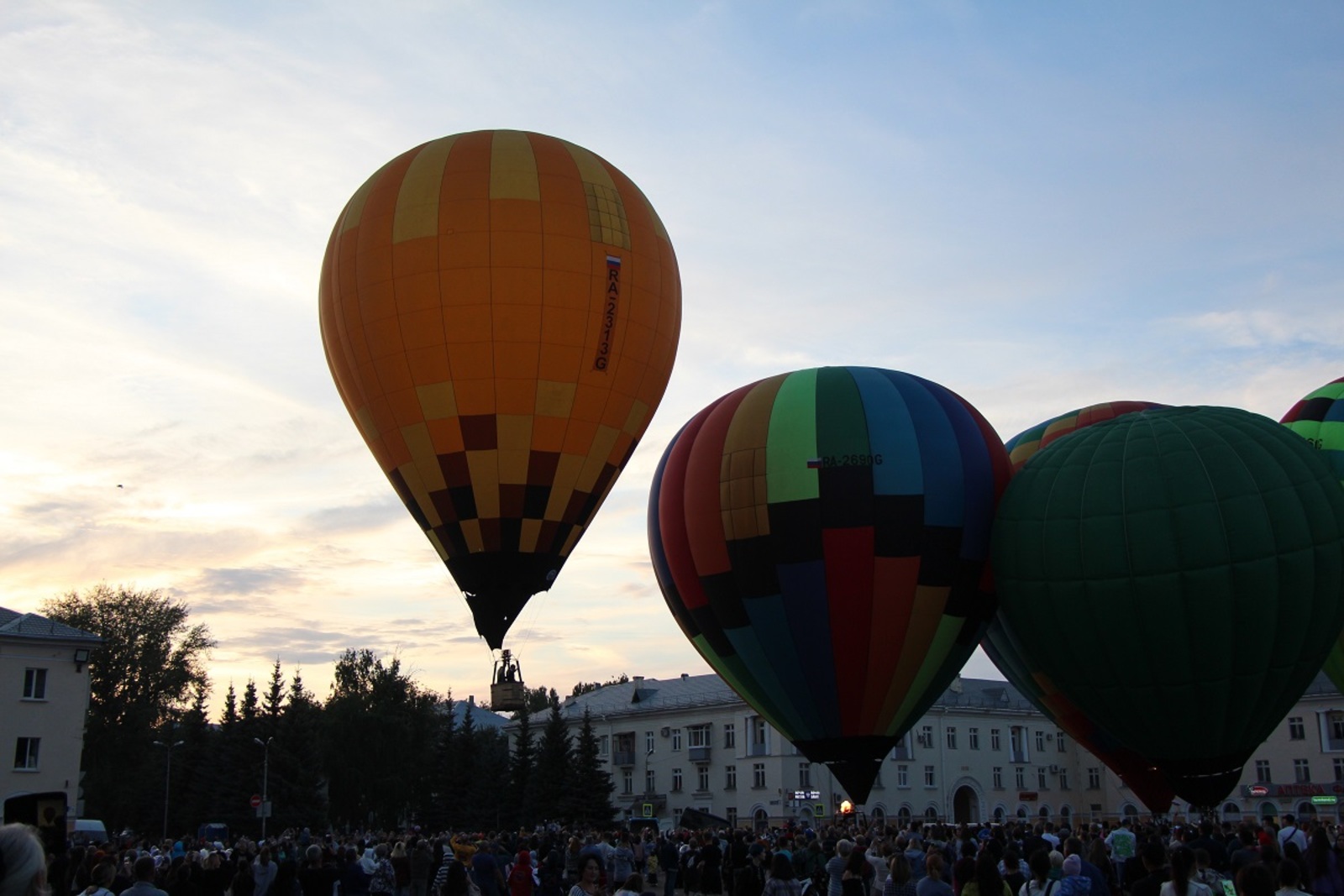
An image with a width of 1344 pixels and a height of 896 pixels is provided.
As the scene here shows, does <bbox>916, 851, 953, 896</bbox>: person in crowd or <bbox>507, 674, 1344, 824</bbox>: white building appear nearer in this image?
<bbox>916, 851, 953, 896</bbox>: person in crowd

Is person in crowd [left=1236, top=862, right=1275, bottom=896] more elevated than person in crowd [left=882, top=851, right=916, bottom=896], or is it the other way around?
person in crowd [left=1236, top=862, right=1275, bottom=896]

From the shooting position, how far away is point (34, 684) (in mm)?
32594

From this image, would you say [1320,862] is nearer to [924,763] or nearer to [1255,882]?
[1255,882]

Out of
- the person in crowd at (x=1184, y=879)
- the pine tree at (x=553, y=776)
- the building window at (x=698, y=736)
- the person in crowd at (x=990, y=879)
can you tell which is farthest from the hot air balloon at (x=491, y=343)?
the building window at (x=698, y=736)

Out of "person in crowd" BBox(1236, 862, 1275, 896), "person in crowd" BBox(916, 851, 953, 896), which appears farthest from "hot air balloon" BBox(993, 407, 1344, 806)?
"person in crowd" BBox(1236, 862, 1275, 896)

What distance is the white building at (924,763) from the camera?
47312mm

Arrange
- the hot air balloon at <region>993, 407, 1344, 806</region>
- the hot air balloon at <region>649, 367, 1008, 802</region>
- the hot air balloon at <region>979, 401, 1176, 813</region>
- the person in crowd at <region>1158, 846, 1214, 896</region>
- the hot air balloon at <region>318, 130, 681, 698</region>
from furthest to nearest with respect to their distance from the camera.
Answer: the hot air balloon at <region>979, 401, 1176, 813</region> < the hot air balloon at <region>649, 367, 1008, 802</region> < the hot air balloon at <region>318, 130, 681, 698</region> < the hot air balloon at <region>993, 407, 1344, 806</region> < the person in crowd at <region>1158, 846, 1214, 896</region>

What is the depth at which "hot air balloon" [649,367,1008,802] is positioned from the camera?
1764 centimetres

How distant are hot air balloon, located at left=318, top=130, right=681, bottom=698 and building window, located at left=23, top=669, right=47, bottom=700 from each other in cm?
1984

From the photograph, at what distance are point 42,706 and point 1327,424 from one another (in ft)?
103

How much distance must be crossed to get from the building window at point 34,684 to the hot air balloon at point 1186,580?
27.0m

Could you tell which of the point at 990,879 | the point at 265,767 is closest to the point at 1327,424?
the point at 990,879

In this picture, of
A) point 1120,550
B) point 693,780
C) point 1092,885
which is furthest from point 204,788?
point 1092,885

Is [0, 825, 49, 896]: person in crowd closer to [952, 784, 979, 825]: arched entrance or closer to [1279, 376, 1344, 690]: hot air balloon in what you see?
[1279, 376, 1344, 690]: hot air balloon
